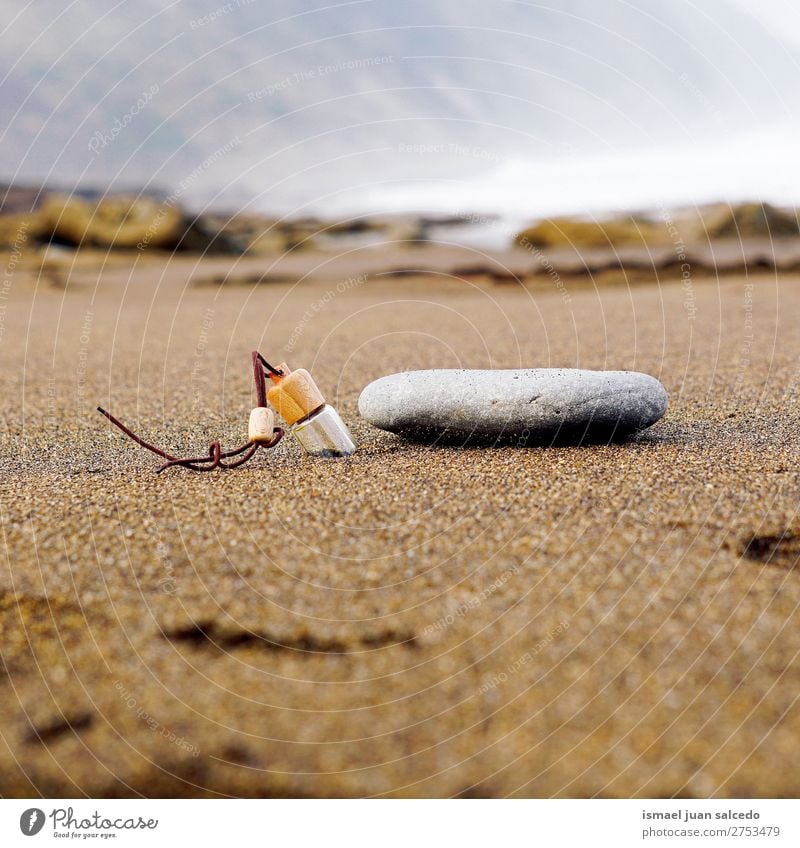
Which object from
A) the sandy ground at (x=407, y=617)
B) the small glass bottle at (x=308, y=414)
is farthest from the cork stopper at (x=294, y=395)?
the sandy ground at (x=407, y=617)

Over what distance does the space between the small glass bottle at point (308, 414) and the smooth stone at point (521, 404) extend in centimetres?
17

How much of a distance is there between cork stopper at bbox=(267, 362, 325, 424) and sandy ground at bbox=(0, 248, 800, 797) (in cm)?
18

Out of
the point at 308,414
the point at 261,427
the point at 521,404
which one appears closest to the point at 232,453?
the point at 261,427

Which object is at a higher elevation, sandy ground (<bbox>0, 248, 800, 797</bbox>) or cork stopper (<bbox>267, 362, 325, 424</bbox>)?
cork stopper (<bbox>267, 362, 325, 424</bbox>)

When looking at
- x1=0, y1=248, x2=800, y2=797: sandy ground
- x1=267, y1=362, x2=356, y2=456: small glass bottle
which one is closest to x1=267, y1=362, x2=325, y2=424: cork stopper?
x1=267, y1=362, x2=356, y2=456: small glass bottle

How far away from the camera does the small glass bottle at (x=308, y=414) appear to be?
2.81m

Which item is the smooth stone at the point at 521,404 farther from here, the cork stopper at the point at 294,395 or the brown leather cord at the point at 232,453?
the brown leather cord at the point at 232,453

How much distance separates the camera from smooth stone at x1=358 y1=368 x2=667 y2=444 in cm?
282

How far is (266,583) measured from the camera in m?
2.17

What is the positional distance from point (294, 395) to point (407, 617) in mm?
1022

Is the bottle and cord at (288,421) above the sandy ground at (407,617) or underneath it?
above

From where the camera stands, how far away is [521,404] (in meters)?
2.82

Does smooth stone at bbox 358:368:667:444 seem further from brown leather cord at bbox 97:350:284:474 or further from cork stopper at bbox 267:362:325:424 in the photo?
brown leather cord at bbox 97:350:284:474

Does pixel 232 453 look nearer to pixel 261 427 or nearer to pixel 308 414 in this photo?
pixel 261 427
